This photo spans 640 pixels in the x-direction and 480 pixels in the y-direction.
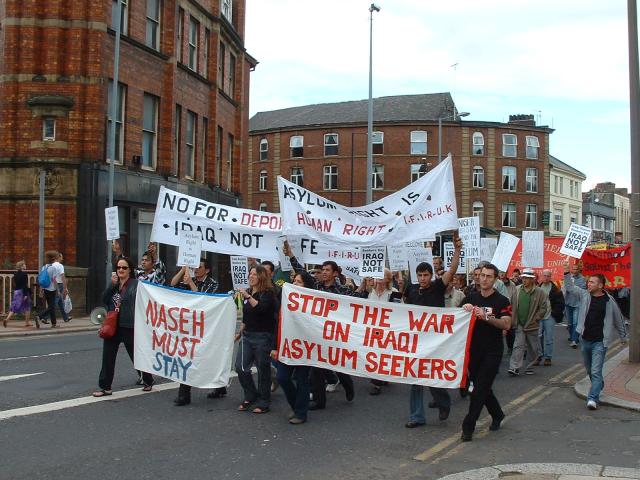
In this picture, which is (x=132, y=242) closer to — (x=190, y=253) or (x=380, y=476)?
(x=190, y=253)

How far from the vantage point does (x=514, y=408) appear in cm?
884

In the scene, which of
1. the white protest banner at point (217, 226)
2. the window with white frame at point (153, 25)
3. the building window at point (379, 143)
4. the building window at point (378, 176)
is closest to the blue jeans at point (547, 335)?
the white protest banner at point (217, 226)

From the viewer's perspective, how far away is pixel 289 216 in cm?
1032

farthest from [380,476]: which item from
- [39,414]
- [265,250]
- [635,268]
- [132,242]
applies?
[132,242]

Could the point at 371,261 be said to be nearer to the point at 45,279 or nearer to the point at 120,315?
the point at 120,315

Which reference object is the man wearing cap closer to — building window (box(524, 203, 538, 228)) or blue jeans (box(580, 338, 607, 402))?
blue jeans (box(580, 338, 607, 402))

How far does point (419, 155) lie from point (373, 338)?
5053 centimetres

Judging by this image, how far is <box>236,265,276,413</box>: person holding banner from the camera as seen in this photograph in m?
8.02

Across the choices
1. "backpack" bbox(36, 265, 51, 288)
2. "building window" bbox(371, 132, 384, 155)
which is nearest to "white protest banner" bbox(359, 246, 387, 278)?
"backpack" bbox(36, 265, 51, 288)

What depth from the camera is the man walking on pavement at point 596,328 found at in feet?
28.7

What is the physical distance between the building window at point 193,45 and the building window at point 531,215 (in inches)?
1504

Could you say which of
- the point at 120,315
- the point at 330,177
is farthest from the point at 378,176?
the point at 120,315

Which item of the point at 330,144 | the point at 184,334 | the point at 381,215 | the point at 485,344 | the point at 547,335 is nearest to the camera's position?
the point at 485,344

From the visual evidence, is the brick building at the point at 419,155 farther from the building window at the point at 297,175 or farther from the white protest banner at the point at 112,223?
the white protest banner at the point at 112,223
